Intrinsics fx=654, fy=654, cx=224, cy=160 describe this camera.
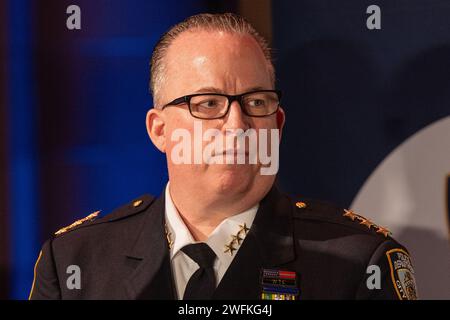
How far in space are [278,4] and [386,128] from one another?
21.1 inches

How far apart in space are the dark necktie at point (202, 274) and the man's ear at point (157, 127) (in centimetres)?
33

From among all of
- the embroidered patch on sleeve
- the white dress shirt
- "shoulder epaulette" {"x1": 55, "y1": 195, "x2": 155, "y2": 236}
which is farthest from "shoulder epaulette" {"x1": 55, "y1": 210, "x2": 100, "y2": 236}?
the embroidered patch on sleeve

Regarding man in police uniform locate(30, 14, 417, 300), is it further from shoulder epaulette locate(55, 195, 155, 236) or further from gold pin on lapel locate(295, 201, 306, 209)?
shoulder epaulette locate(55, 195, 155, 236)

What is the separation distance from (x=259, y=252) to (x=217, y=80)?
19.7 inches

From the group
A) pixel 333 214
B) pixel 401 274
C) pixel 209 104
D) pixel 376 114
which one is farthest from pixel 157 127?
pixel 401 274

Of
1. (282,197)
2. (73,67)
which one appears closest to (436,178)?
(282,197)

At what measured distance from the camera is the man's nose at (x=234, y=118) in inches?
71.2

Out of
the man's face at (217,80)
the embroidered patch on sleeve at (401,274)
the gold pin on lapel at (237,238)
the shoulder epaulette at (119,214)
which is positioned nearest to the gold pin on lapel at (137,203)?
the shoulder epaulette at (119,214)

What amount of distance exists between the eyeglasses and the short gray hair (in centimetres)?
9

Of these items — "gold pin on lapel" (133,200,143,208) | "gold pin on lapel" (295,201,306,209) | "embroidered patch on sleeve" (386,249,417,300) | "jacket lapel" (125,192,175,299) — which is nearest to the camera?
"embroidered patch on sleeve" (386,249,417,300)

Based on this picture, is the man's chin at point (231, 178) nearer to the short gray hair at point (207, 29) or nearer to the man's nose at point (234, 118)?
the man's nose at point (234, 118)

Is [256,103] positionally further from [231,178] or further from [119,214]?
[119,214]

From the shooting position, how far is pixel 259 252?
187 cm

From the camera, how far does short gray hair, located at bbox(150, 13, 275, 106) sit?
73.2 inches
